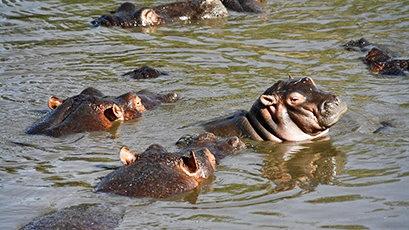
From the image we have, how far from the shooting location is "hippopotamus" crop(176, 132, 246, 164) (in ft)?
28.2

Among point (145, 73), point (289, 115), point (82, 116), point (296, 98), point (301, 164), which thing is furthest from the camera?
point (145, 73)

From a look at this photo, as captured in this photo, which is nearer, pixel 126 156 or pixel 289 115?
pixel 126 156

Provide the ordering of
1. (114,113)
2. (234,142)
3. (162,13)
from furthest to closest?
(162,13) → (114,113) → (234,142)

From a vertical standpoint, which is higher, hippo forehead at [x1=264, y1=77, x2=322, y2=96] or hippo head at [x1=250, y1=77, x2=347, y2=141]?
hippo forehead at [x1=264, y1=77, x2=322, y2=96]

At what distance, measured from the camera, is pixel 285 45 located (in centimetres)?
1365

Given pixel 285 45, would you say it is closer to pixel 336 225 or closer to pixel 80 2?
pixel 80 2

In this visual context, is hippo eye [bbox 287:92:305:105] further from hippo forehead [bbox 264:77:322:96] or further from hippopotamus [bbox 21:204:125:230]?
hippopotamus [bbox 21:204:125:230]

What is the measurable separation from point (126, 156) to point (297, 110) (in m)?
2.05

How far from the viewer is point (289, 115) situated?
9.31m

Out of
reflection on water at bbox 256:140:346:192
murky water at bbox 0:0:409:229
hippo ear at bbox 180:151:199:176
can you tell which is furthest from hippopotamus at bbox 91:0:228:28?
hippo ear at bbox 180:151:199:176

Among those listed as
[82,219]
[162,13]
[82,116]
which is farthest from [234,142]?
[162,13]

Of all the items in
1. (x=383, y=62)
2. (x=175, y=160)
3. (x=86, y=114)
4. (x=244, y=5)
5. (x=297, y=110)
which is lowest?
(x=244, y=5)

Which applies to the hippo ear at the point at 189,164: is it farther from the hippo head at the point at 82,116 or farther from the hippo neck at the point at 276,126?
the hippo head at the point at 82,116

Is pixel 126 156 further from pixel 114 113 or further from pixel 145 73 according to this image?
pixel 145 73
